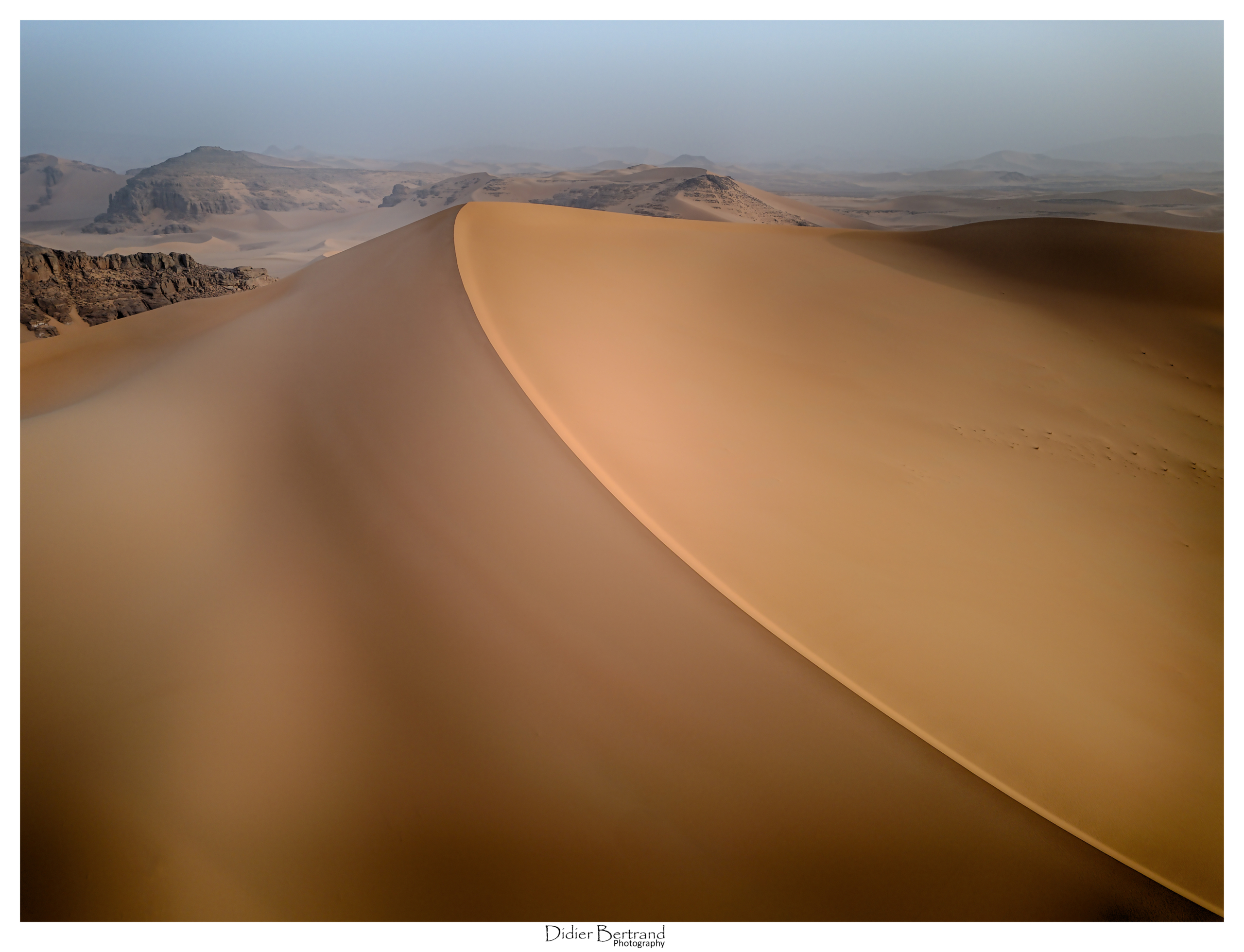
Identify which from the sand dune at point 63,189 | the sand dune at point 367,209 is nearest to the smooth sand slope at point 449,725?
the sand dune at point 367,209

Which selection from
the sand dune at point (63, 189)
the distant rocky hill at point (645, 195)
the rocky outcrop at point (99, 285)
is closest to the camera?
the rocky outcrop at point (99, 285)

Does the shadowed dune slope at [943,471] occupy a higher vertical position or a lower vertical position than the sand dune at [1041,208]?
lower

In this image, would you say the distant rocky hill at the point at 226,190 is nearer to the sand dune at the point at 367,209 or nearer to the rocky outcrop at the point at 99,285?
the sand dune at the point at 367,209

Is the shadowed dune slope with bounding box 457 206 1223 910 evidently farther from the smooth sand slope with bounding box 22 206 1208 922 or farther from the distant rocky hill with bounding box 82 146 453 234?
the distant rocky hill with bounding box 82 146 453 234

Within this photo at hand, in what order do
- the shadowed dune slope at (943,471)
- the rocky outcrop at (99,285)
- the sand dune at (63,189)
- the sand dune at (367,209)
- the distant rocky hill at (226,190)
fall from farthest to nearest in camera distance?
the sand dune at (63,189), the distant rocky hill at (226,190), the sand dune at (367,209), the rocky outcrop at (99,285), the shadowed dune slope at (943,471)

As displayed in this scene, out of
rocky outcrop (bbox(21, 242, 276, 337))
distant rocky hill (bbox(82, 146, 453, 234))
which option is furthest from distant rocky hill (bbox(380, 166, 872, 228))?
rocky outcrop (bbox(21, 242, 276, 337))
